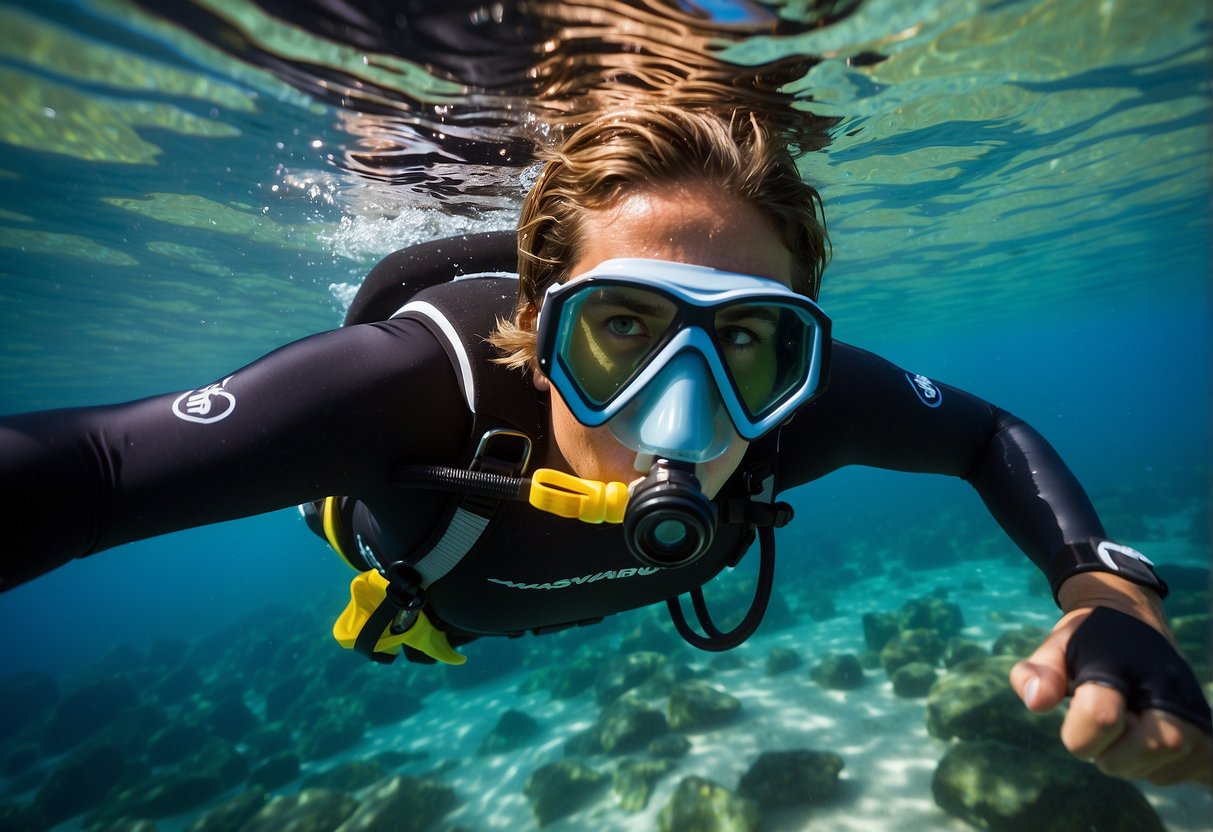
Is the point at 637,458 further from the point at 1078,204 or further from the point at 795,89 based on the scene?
the point at 1078,204

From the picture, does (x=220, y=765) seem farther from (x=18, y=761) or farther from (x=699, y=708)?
(x=699, y=708)

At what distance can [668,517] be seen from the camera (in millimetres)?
1737

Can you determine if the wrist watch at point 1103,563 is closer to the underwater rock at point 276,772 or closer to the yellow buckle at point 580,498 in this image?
the yellow buckle at point 580,498

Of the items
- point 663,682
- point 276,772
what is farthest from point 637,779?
point 276,772

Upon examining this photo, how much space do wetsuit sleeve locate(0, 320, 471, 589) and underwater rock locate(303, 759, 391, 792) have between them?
10.3m

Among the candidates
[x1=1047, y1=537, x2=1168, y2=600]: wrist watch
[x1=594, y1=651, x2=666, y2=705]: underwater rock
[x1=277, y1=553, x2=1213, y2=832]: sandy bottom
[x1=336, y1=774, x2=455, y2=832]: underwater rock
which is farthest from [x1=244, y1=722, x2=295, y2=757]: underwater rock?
[x1=1047, y1=537, x2=1168, y2=600]: wrist watch

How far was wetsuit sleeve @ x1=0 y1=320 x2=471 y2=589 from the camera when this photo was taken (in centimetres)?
143

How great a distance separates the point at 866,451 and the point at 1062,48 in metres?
6.71

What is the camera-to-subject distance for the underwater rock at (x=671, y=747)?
793 centimetres

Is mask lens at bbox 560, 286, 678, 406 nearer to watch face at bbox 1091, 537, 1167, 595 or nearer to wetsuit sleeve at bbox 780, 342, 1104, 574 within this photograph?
wetsuit sleeve at bbox 780, 342, 1104, 574

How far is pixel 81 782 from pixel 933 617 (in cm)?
1878

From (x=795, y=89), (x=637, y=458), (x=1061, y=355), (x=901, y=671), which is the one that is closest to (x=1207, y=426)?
(x=637, y=458)

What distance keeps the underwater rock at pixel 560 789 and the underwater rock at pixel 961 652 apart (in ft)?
20.5

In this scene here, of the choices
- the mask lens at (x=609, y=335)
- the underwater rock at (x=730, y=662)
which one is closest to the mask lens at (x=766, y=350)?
the mask lens at (x=609, y=335)
